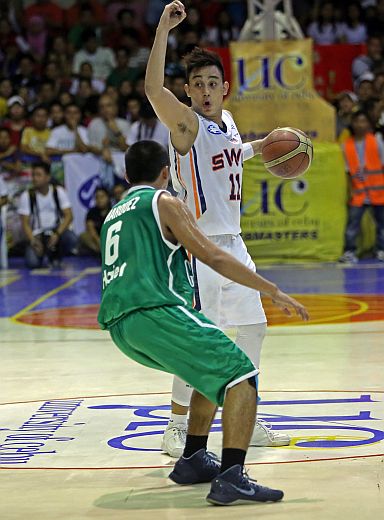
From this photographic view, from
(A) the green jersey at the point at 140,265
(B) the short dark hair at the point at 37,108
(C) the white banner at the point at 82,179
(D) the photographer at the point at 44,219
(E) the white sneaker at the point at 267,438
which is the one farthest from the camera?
(B) the short dark hair at the point at 37,108

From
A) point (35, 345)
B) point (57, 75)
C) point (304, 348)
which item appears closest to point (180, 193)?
point (304, 348)

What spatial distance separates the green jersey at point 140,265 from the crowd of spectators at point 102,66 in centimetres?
1158

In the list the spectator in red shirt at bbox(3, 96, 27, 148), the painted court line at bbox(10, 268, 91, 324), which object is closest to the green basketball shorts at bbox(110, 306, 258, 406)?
the painted court line at bbox(10, 268, 91, 324)

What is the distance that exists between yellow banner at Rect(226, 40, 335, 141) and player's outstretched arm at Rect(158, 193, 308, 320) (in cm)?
1162

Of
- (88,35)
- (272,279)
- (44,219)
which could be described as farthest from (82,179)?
(272,279)

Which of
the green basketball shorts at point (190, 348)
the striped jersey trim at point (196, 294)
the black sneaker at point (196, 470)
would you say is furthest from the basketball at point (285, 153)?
the black sneaker at point (196, 470)

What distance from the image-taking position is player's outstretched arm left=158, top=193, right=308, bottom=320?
4.87 metres

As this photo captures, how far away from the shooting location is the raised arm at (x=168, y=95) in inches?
227

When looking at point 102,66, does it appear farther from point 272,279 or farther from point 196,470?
point 196,470

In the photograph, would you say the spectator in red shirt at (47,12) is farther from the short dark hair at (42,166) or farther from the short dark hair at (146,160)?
the short dark hair at (146,160)

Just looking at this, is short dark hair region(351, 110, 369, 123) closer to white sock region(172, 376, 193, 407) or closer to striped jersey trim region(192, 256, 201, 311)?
striped jersey trim region(192, 256, 201, 311)

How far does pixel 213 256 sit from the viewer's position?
194 inches

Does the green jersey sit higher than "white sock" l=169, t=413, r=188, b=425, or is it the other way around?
the green jersey

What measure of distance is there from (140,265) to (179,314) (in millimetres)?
287
